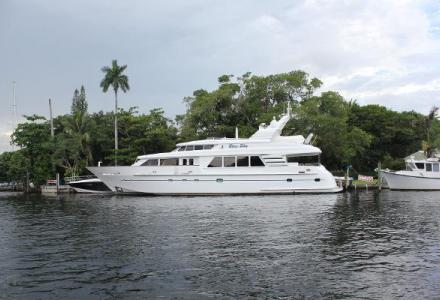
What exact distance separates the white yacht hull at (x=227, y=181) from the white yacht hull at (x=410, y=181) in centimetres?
877

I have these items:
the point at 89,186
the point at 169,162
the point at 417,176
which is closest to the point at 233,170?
the point at 169,162

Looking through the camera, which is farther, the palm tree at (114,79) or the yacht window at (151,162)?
the palm tree at (114,79)

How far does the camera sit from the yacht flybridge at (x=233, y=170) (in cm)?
4222

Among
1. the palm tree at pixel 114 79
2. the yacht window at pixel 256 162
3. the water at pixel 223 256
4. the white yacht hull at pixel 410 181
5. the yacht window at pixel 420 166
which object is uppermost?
the palm tree at pixel 114 79

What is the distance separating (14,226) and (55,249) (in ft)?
26.5

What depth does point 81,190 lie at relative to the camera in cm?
5250

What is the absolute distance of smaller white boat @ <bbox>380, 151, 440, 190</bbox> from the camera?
4822 centimetres

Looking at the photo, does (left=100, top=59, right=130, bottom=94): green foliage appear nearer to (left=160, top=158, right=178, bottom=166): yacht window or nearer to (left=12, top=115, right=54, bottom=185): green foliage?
(left=12, top=115, right=54, bottom=185): green foliage

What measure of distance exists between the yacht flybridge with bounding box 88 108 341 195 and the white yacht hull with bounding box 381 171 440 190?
29.8ft

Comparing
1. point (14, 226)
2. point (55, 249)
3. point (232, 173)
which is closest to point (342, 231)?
point (55, 249)

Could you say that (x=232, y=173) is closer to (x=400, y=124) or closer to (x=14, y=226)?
(x=14, y=226)

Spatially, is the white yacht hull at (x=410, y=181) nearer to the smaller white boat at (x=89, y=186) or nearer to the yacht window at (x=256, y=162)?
the yacht window at (x=256, y=162)

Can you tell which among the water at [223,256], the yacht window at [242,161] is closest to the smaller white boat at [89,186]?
the yacht window at [242,161]

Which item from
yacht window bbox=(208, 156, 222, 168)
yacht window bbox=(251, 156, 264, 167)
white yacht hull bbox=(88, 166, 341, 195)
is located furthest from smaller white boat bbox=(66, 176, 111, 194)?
yacht window bbox=(251, 156, 264, 167)
